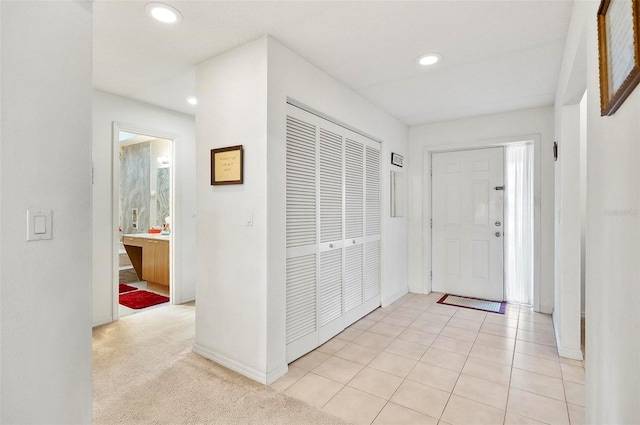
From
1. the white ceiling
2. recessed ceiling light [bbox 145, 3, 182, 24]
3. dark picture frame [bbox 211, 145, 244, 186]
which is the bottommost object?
dark picture frame [bbox 211, 145, 244, 186]

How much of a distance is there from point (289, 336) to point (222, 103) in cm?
187

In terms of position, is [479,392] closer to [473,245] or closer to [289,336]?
[289,336]

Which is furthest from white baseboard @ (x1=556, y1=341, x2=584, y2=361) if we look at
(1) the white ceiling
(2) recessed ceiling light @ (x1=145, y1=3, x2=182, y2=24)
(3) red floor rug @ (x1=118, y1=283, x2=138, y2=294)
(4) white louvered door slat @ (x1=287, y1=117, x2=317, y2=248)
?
(3) red floor rug @ (x1=118, y1=283, x2=138, y2=294)

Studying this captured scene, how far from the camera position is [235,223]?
95.1 inches

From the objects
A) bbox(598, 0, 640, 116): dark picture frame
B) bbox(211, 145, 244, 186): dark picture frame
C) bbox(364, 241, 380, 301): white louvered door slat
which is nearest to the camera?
bbox(598, 0, 640, 116): dark picture frame

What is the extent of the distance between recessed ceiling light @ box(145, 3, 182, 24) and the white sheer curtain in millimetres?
3941

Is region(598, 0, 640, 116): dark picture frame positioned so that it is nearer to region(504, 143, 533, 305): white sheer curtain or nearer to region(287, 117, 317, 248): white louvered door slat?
region(287, 117, 317, 248): white louvered door slat

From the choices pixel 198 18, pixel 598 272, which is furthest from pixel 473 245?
pixel 198 18

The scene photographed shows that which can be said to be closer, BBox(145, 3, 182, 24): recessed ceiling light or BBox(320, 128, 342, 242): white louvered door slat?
BBox(145, 3, 182, 24): recessed ceiling light

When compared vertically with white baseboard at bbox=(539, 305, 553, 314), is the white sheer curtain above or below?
above

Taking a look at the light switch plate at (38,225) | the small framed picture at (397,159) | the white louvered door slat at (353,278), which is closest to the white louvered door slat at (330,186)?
the white louvered door slat at (353,278)

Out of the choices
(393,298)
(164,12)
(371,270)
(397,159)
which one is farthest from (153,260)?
(397,159)

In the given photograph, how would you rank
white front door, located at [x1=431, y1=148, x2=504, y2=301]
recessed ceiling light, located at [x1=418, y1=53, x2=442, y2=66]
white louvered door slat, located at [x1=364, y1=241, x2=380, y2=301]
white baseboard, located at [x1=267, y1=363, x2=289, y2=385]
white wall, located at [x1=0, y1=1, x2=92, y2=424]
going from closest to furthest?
white wall, located at [x1=0, y1=1, x2=92, y2=424] < white baseboard, located at [x1=267, y1=363, x2=289, y2=385] < recessed ceiling light, located at [x1=418, y1=53, x2=442, y2=66] < white louvered door slat, located at [x1=364, y1=241, x2=380, y2=301] < white front door, located at [x1=431, y1=148, x2=504, y2=301]

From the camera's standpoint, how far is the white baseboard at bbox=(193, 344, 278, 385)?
88.3 inches
